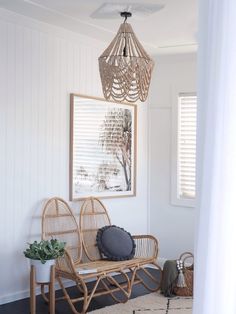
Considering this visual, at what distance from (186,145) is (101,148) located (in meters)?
1.14

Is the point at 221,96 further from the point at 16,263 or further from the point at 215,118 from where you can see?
the point at 16,263

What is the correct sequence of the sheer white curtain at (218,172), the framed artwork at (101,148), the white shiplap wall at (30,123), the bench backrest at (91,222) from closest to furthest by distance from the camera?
the sheer white curtain at (218,172) < the white shiplap wall at (30,123) < the bench backrest at (91,222) < the framed artwork at (101,148)

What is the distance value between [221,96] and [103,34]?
3.56 m

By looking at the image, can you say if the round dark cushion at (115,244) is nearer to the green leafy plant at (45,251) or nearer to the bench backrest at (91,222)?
the bench backrest at (91,222)

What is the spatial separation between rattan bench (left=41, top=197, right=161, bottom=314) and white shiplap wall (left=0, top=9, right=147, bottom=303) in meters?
0.14

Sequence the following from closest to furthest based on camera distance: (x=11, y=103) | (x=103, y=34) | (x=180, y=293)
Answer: (x=11, y=103) < (x=180, y=293) < (x=103, y=34)

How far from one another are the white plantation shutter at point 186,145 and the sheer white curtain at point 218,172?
4.08 meters

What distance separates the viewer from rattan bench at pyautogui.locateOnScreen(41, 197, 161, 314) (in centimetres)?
411

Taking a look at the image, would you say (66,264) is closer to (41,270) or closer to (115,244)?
(41,270)

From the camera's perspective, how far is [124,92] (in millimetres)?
3848

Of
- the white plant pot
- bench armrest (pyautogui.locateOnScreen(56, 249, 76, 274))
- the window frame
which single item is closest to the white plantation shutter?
the window frame

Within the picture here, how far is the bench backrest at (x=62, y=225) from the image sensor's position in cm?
438

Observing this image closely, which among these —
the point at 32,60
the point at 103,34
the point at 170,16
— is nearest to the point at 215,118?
the point at 170,16

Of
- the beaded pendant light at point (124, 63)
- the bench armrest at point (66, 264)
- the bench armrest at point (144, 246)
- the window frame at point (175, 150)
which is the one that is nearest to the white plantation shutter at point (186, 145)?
the window frame at point (175, 150)
